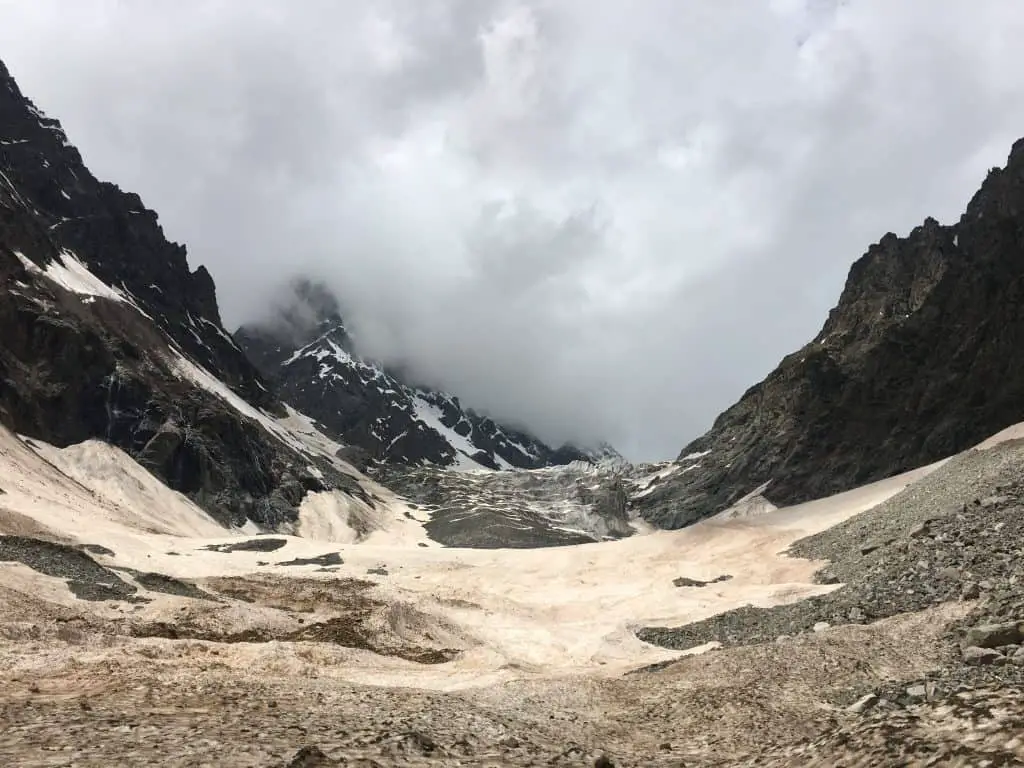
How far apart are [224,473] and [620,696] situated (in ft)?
411

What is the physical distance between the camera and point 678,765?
12422 mm

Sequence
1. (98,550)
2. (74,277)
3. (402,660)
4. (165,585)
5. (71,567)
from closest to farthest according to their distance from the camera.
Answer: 1. (402,660)
2. (71,567)
3. (165,585)
4. (98,550)
5. (74,277)

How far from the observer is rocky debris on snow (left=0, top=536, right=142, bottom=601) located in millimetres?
33688

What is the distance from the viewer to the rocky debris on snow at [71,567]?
111 ft

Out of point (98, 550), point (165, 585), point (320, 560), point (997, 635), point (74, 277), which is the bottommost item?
point (997, 635)

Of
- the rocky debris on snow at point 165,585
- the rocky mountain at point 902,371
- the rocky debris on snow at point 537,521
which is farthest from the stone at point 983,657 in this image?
the rocky debris on snow at point 537,521

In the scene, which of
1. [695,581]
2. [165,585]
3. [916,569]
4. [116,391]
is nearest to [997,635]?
[916,569]

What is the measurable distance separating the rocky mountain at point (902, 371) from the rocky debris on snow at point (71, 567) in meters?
106

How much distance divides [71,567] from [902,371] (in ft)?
401

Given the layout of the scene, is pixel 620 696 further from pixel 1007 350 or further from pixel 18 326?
pixel 18 326

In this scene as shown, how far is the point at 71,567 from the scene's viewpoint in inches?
1524

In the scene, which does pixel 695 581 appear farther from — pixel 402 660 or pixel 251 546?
pixel 251 546

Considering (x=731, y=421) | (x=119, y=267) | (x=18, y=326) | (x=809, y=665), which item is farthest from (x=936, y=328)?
(x=119, y=267)

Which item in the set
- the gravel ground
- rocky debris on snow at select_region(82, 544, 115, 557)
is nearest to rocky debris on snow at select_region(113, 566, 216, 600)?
rocky debris on snow at select_region(82, 544, 115, 557)
